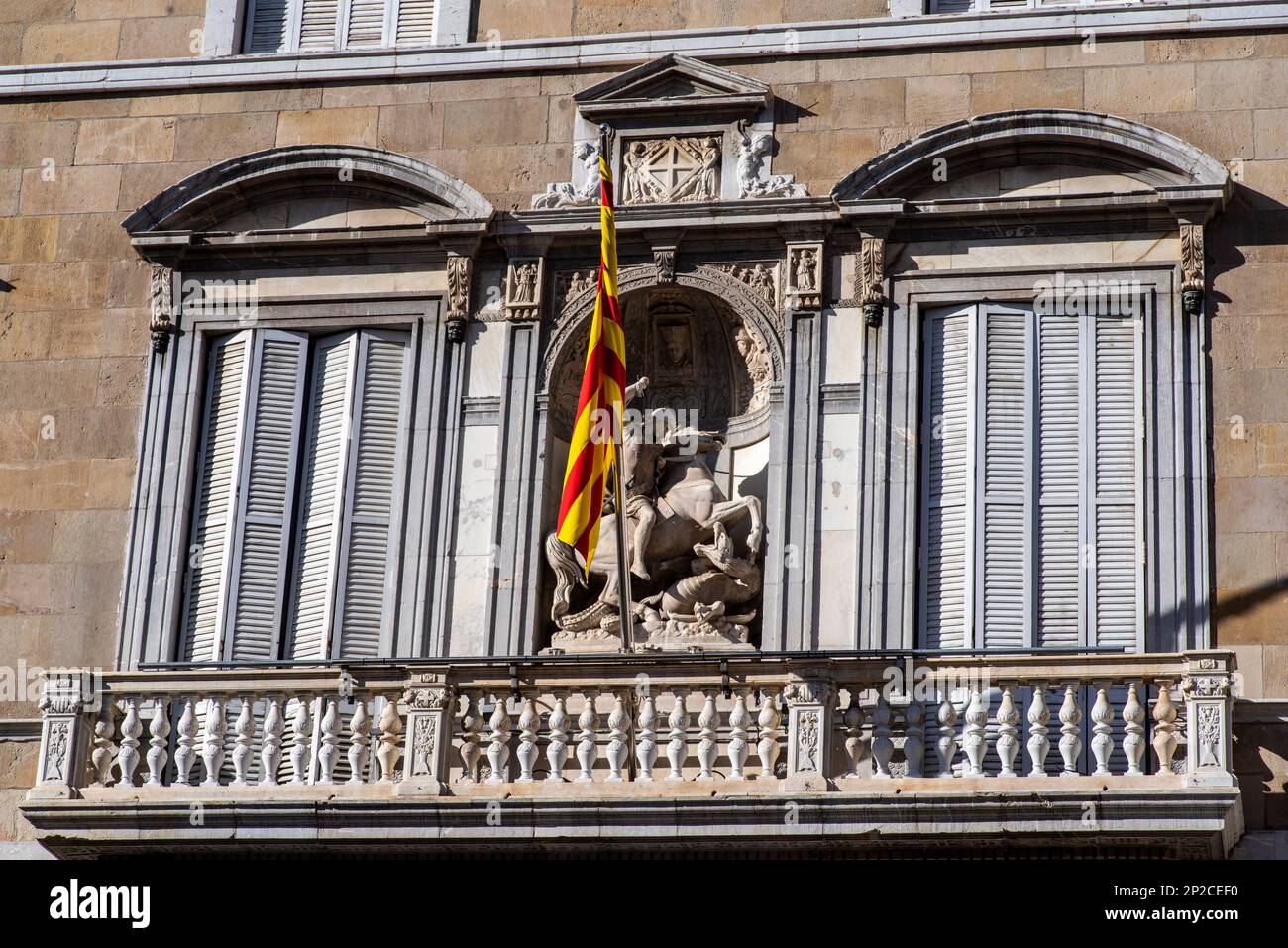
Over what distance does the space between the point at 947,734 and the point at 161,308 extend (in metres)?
7.24

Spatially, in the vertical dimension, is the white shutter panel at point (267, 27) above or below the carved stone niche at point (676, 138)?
above

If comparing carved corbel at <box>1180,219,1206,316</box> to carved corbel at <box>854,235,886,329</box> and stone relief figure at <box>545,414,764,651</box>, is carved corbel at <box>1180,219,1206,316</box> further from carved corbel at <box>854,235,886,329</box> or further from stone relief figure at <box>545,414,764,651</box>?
stone relief figure at <box>545,414,764,651</box>

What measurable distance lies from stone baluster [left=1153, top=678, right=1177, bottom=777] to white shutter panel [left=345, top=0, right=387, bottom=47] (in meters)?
8.58

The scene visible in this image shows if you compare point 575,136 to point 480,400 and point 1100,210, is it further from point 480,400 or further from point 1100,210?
point 1100,210

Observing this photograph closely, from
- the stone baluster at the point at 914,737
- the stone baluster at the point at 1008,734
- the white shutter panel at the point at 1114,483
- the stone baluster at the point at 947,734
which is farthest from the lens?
the white shutter panel at the point at 1114,483

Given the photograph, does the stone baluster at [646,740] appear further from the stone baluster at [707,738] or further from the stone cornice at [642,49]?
the stone cornice at [642,49]

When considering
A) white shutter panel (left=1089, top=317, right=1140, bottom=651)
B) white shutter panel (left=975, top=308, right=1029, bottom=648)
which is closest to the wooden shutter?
white shutter panel (left=975, top=308, right=1029, bottom=648)

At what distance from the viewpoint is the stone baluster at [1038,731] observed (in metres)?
17.4

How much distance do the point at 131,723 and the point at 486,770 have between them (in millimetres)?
2438

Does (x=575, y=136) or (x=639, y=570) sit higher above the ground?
(x=575, y=136)

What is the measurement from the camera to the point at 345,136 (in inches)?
843

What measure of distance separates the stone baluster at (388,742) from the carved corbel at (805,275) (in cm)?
439

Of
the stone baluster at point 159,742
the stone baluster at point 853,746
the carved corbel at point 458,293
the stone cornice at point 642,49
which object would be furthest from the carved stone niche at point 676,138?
the stone baluster at point 159,742
